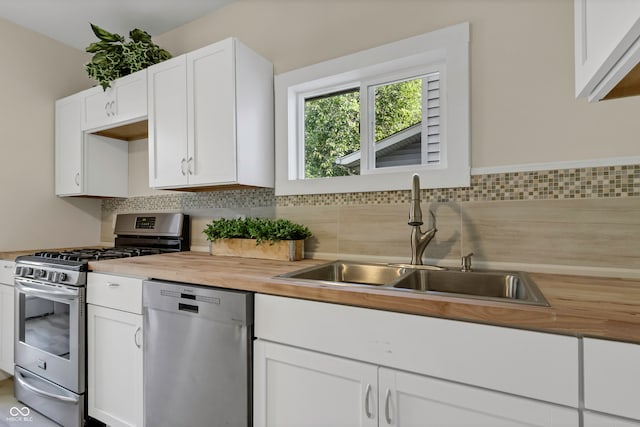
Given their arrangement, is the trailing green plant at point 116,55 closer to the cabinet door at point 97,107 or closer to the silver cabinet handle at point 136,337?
the cabinet door at point 97,107

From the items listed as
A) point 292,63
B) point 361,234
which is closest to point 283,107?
point 292,63

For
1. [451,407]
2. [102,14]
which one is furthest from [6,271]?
[451,407]

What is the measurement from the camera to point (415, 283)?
141cm

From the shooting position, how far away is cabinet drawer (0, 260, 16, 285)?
2.22 m

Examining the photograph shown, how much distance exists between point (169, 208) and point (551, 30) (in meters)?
2.56

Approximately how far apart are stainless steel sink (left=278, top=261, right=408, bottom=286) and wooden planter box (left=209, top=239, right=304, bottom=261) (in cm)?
26

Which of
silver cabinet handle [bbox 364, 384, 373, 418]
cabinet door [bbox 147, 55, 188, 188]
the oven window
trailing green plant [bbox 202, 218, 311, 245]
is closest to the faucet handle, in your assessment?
silver cabinet handle [bbox 364, 384, 373, 418]

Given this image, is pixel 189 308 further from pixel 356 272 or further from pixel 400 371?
pixel 400 371

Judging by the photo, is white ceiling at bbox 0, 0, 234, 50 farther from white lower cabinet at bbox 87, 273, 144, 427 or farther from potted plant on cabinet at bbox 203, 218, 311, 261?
white lower cabinet at bbox 87, 273, 144, 427

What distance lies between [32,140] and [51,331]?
5.28 feet

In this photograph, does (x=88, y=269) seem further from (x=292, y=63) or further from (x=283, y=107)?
(x=292, y=63)

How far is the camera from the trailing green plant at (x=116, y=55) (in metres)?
2.28

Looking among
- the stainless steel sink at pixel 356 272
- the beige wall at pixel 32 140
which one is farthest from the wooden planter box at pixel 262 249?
the beige wall at pixel 32 140

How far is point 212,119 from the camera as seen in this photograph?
190cm
